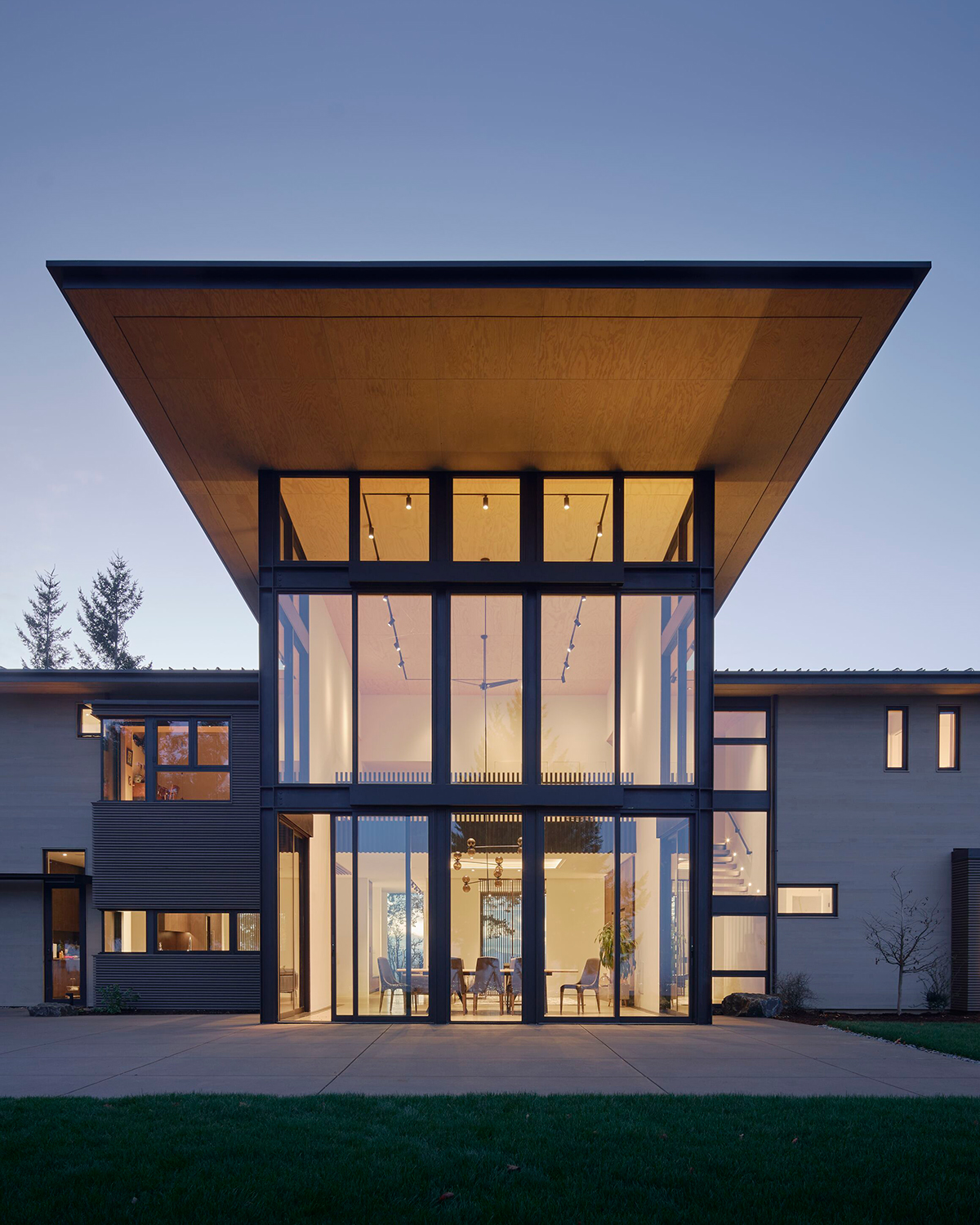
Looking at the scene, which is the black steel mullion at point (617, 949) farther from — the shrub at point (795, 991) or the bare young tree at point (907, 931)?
the bare young tree at point (907, 931)

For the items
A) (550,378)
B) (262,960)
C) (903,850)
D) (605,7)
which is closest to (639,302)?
(550,378)

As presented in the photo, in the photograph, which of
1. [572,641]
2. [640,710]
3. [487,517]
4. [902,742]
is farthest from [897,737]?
[487,517]

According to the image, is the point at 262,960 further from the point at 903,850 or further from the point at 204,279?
the point at 903,850

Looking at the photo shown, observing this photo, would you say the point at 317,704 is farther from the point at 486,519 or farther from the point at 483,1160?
the point at 483,1160

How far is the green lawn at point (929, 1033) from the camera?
11.3 m

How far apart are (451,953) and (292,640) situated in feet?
15.9

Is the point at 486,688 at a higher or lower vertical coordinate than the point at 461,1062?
higher

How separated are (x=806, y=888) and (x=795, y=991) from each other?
74.2 inches

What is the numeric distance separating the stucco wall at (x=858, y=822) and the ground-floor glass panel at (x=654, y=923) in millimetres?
5396

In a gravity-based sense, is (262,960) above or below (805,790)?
below

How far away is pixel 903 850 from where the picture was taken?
1858 cm

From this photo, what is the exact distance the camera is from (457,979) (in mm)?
13570

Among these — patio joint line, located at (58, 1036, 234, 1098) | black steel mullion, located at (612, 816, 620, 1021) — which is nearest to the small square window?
black steel mullion, located at (612, 816, 620, 1021)

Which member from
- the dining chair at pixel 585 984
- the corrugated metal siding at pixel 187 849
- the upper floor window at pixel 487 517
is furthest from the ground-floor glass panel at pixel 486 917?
the corrugated metal siding at pixel 187 849
